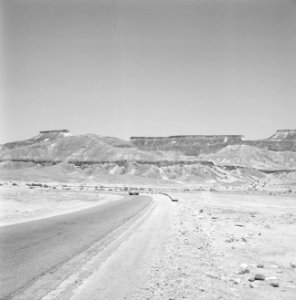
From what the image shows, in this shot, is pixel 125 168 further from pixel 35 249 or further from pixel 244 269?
pixel 244 269

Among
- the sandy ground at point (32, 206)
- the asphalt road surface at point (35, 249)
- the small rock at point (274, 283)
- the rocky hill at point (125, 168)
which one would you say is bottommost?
the sandy ground at point (32, 206)

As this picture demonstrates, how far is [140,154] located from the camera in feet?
589

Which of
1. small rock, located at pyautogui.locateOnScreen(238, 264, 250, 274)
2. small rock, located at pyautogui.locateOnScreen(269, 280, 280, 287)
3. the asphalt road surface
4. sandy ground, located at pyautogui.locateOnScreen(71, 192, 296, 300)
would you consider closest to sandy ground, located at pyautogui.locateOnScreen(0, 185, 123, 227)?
the asphalt road surface

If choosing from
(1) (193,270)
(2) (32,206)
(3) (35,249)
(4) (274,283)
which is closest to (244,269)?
(1) (193,270)

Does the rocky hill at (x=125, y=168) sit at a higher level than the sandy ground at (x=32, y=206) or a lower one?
higher

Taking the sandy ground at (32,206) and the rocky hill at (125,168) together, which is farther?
the rocky hill at (125,168)

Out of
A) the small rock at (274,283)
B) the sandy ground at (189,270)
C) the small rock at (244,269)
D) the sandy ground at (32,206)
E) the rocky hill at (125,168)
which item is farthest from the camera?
the rocky hill at (125,168)

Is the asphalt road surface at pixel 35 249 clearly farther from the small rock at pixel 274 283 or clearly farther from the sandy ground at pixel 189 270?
the small rock at pixel 274 283

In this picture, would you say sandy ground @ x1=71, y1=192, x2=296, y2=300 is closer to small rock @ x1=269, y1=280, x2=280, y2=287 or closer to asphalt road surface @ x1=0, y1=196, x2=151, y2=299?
small rock @ x1=269, y1=280, x2=280, y2=287

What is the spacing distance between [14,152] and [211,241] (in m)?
192

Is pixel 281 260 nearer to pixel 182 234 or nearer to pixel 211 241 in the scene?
pixel 211 241

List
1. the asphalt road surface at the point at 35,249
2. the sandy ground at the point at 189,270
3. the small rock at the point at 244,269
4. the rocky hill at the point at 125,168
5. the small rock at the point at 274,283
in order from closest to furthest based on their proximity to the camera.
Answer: the sandy ground at the point at 189,270 < the asphalt road surface at the point at 35,249 < the small rock at the point at 274,283 < the small rock at the point at 244,269 < the rocky hill at the point at 125,168

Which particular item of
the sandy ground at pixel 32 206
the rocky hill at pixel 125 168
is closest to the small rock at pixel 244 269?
the sandy ground at pixel 32 206

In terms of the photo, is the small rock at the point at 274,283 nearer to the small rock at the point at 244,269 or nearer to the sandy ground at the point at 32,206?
the small rock at the point at 244,269
